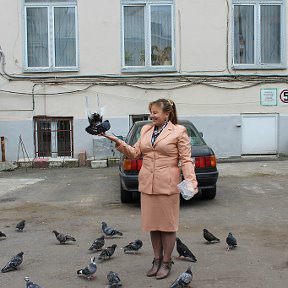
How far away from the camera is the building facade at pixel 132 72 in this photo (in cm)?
1523

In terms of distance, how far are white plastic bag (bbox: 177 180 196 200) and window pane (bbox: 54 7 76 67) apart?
36.2ft

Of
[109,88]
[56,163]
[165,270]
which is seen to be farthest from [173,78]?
[165,270]

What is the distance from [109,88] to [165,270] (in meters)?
10.5

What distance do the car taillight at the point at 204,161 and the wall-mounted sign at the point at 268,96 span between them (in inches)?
279

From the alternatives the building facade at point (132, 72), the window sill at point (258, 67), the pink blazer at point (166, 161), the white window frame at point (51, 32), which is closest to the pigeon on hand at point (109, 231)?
the pink blazer at point (166, 161)

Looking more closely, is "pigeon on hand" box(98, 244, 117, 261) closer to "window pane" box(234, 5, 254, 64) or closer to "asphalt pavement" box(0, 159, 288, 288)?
"asphalt pavement" box(0, 159, 288, 288)

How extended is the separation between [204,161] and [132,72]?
7.01 metres

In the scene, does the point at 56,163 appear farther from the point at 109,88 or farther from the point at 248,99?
the point at 248,99

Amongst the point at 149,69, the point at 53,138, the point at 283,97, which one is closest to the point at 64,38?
the point at 149,69

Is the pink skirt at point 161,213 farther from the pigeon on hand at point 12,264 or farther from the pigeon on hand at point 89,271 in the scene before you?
the pigeon on hand at point 12,264

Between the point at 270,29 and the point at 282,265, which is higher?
the point at 270,29

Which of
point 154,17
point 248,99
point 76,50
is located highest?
point 154,17

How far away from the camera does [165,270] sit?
17.5ft

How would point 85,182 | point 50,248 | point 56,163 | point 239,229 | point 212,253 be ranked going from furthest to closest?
1. point 56,163
2. point 85,182
3. point 239,229
4. point 50,248
5. point 212,253
